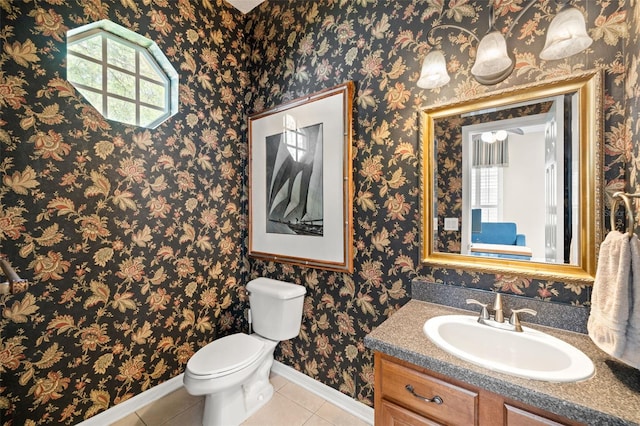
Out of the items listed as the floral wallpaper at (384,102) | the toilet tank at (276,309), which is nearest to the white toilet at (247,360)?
the toilet tank at (276,309)

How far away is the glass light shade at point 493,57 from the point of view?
1.11 metres

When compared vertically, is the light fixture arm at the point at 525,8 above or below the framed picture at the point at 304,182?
above

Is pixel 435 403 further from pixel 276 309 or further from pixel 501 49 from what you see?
pixel 501 49

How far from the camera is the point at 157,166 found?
172cm

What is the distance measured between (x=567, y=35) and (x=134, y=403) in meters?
2.80

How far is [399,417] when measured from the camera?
99 cm

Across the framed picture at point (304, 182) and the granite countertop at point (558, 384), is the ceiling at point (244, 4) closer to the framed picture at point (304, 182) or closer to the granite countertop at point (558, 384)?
the framed picture at point (304, 182)

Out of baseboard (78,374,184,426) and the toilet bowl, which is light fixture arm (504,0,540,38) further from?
baseboard (78,374,184,426)

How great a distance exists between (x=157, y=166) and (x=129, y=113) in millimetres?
365

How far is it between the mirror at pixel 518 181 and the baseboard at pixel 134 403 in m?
1.85

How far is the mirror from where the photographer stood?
3.42ft

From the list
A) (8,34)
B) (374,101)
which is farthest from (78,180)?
(374,101)

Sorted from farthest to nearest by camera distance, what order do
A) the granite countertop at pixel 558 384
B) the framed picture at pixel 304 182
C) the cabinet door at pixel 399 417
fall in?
the framed picture at pixel 304 182 < the cabinet door at pixel 399 417 < the granite countertop at pixel 558 384

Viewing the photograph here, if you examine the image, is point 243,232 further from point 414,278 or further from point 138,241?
point 414,278
